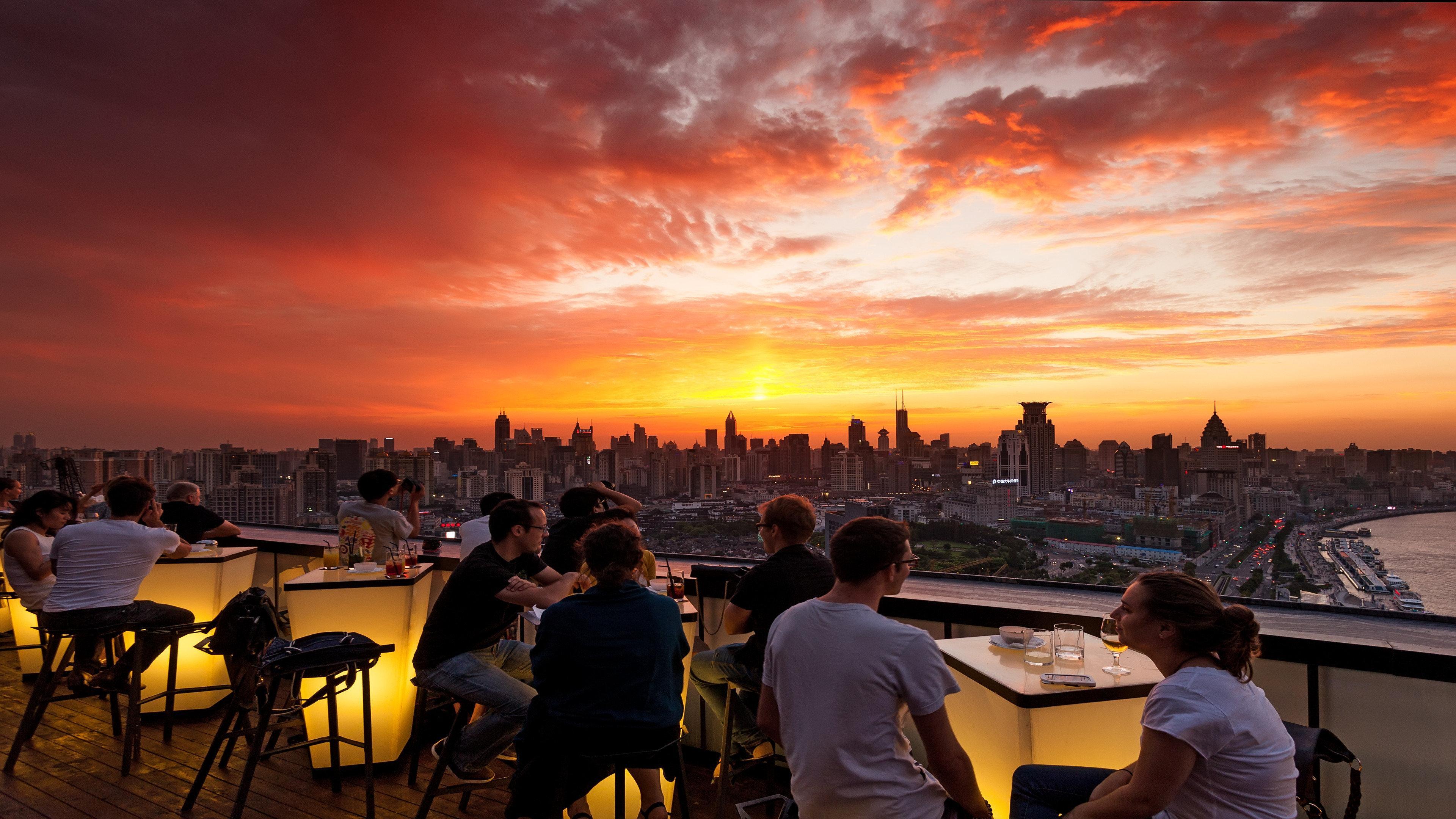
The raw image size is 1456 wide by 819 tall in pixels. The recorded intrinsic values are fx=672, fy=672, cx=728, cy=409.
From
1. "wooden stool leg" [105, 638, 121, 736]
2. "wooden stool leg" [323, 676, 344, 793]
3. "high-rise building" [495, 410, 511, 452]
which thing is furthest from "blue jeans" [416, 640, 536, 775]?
"high-rise building" [495, 410, 511, 452]

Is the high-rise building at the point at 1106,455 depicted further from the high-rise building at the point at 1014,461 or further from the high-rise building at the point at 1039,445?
the high-rise building at the point at 1014,461

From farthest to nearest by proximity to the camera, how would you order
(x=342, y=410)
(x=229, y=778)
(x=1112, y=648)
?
(x=342, y=410) < (x=229, y=778) < (x=1112, y=648)

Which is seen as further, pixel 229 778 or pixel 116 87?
pixel 116 87

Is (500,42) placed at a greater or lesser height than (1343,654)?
greater

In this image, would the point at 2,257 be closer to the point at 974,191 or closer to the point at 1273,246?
the point at 974,191

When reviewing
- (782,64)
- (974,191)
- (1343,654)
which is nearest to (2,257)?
(782,64)

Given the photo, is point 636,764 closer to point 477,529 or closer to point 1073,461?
point 477,529

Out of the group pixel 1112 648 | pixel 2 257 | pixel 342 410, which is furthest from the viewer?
pixel 342 410
